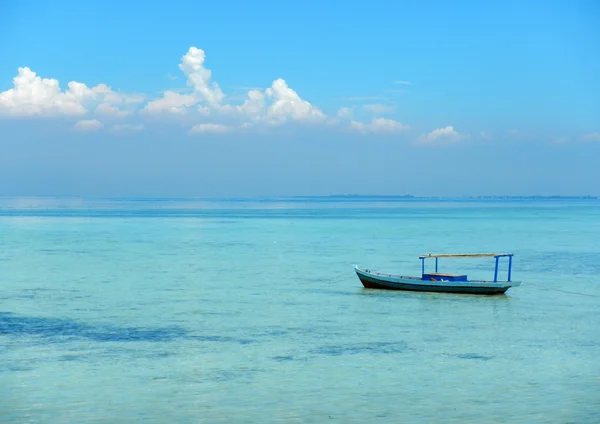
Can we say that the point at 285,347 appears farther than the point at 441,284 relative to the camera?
No

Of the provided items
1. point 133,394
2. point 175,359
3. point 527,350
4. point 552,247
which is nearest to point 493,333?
point 527,350

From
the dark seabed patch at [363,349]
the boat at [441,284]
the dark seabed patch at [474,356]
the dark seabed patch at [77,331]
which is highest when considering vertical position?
the boat at [441,284]

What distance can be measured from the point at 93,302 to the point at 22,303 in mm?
2887

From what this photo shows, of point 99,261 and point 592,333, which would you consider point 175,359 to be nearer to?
point 592,333

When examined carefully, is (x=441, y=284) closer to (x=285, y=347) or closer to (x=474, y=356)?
(x=474, y=356)

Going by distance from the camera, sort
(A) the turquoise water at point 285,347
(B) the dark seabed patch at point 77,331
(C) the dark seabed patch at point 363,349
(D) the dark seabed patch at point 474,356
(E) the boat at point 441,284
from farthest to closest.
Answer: (E) the boat at point 441,284 < (B) the dark seabed patch at point 77,331 < (C) the dark seabed patch at point 363,349 < (D) the dark seabed patch at point 474,356 < (A) the turquoise water at point 285,347

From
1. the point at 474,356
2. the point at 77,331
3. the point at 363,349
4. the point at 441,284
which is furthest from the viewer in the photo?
the point at 441,284

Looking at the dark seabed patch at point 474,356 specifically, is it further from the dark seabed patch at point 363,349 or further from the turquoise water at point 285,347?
the dark seabed patch at point 363,349

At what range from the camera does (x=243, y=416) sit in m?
18.2

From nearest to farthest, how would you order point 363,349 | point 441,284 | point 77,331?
1. point 363,349
2. point 77,331
3. point 441,284

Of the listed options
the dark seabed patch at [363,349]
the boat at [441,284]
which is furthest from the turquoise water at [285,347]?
the boat at [441,284]

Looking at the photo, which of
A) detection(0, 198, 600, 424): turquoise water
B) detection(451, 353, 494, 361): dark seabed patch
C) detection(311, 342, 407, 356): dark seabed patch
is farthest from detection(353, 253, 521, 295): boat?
detection(451, 353, 494, 361): dark seabed patch

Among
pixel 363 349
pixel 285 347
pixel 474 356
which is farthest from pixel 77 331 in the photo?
pixel 474 356

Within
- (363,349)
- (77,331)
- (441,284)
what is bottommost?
(77,331)
